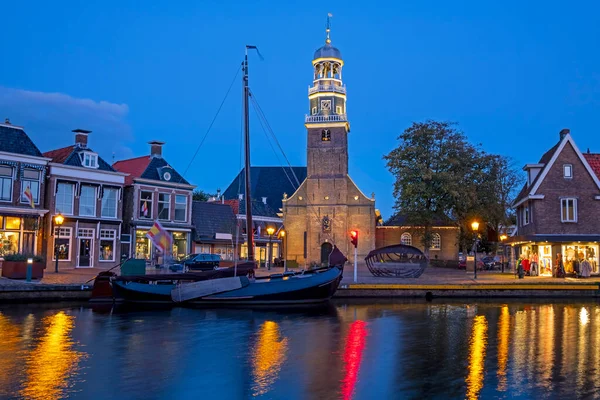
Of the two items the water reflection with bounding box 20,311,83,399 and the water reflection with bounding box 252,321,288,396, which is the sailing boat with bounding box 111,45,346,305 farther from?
the water reflection with bounding box 20,311,83,399

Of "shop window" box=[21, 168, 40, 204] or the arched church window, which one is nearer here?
"shop window" box=[21, 168, 40, 204]

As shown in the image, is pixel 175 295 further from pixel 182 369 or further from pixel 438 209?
pixel 438 209

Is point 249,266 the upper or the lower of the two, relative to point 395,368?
upper

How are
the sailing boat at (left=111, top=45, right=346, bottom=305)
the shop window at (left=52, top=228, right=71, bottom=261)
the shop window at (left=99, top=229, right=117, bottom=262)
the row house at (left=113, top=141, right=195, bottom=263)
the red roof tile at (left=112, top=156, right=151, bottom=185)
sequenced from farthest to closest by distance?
the red roof tile at (left=112, top=156, right=151, bottom=185)
the row house at (left=113, top=141, right=195, bottom=263)
the shop window at (left=99, top=229, right=117, bottom=262)
the shop window at (left=52, top=228, right=71, bottom=261)
the sailing boat at (left=111, top=45, right=346, bottom=305)

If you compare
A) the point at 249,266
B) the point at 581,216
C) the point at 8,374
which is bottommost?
the point at 8,374

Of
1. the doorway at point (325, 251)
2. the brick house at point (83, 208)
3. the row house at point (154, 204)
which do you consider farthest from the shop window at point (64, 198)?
the doorway at point (325, 251)

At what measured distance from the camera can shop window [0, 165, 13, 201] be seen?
122 feet

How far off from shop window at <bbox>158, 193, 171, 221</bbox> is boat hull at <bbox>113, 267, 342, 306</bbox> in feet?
66.5

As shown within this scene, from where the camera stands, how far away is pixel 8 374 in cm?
1295

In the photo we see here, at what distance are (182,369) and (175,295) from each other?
1459 cm

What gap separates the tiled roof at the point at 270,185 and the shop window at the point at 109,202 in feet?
102

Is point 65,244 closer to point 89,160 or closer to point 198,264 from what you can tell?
point 89,160

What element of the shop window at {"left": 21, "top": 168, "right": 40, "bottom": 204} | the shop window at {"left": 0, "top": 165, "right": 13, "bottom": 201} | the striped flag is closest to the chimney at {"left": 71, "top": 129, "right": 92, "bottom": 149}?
the shop window at {"left": 21, "top": 168, "right": 40, "bottom": 204}

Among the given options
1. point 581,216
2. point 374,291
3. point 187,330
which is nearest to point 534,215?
point 581,216
